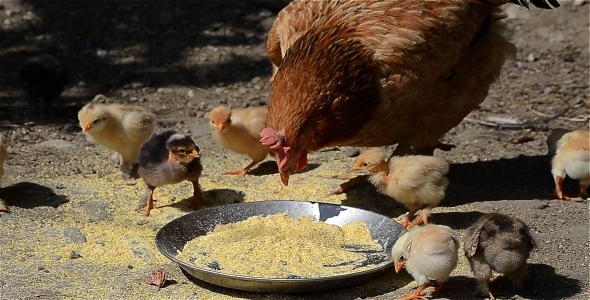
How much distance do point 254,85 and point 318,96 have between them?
3.71 metres

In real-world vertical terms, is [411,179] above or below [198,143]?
above

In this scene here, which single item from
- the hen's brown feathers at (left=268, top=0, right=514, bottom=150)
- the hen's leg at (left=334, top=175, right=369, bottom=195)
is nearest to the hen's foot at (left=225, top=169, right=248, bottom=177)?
the hen's leg at (left=334, top=175, right=369, bottom=195)

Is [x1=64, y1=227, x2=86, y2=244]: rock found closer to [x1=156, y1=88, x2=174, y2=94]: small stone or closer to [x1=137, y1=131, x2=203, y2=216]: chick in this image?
[x1=137, y1=131, x2=203, y2=216]: chick

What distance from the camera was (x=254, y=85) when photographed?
29.5 ft

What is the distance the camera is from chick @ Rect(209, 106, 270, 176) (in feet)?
21.0

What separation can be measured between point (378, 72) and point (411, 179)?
2.41 ft

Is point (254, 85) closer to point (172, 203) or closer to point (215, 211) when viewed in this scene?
point (172, 203)

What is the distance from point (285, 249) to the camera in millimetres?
4773

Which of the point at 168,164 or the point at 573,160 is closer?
the point at 168,164

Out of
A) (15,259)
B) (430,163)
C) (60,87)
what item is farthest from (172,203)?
(60,87)

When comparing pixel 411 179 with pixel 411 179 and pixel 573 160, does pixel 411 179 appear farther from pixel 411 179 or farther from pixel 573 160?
pixel 573 160

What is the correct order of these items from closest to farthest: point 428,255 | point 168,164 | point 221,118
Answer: point 428,255, point 168,164, point 221,118

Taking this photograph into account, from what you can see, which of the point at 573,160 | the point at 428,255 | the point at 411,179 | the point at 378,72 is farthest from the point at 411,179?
the point at 573,160

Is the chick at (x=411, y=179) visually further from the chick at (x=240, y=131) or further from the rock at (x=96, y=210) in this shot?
the rock at (x=96, y=210)
